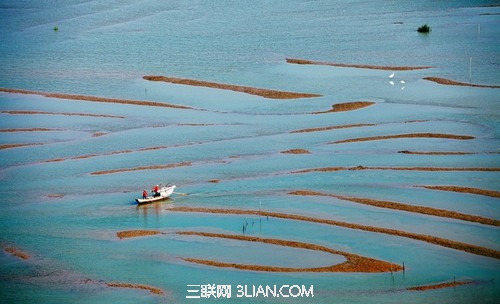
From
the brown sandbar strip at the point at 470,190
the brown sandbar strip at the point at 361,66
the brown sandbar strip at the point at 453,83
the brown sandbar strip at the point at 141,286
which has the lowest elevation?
the brown sandbar strip at the point at 141,286

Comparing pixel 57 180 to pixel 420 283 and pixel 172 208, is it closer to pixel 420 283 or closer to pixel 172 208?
pixel 172 208

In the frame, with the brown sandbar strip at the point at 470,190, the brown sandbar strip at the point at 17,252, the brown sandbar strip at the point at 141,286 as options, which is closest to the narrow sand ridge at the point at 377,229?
the brown sandbar strip at the point at 470,190

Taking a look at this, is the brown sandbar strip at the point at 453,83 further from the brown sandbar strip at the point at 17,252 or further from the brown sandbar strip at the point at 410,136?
the brown sandbar strip at the point at 17,252

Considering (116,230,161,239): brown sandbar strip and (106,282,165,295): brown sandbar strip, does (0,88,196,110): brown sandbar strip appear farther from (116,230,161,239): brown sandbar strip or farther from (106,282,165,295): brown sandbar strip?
(106,282,165,295): brown sandbar strip

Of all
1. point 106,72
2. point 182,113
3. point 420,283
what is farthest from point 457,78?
point 420,283

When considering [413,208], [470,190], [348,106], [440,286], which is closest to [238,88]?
[348,106]

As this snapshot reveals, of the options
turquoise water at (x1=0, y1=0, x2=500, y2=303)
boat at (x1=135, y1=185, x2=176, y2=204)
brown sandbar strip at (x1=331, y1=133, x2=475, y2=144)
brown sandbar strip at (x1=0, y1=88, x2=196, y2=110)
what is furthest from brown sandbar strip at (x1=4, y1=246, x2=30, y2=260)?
brown sandbar strip at (x1=0, y1=88, x2=196, y2=110)
